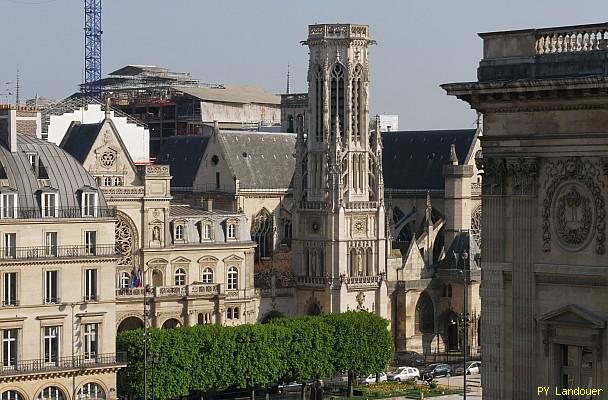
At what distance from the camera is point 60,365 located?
78938 mm

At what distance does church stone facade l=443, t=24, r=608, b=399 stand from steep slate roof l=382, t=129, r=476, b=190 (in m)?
79.7

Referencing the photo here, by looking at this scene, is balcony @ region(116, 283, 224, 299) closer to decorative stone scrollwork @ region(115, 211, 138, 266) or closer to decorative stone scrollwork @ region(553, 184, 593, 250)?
decorative stone scrollwork @ region(115, 211, 138, 266)

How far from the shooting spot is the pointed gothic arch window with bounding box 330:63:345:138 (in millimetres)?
109000

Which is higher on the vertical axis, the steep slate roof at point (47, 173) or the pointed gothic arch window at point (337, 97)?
the pointed gothic arch window at point (337, 97)

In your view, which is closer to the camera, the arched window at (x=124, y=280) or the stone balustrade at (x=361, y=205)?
the arched window at (x=124, y=280)

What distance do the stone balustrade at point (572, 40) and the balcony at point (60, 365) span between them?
1625 inches

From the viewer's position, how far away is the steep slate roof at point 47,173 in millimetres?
80938

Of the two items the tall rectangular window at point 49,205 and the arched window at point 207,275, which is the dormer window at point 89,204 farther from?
the arched window at point 207,275

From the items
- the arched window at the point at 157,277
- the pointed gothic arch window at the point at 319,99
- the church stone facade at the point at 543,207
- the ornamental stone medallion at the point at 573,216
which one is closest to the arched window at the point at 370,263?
the pointed gothic arch window at the point at 319,99

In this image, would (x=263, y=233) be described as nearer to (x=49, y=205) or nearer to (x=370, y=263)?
(x=370, y=263)

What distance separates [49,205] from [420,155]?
49038mm

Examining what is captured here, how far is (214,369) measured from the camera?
3474 inches

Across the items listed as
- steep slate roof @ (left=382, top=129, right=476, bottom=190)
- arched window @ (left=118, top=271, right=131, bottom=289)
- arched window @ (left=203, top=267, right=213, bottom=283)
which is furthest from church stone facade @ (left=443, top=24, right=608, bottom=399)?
steep slate roof @ (left=382, top=129, right=476, bottom=190)

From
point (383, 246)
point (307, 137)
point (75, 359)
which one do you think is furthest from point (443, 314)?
point (75, 359)
